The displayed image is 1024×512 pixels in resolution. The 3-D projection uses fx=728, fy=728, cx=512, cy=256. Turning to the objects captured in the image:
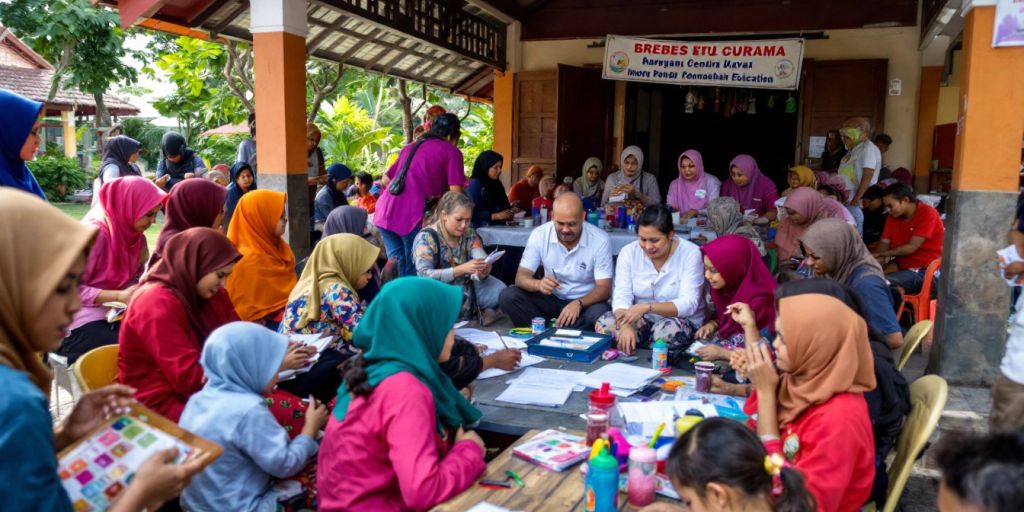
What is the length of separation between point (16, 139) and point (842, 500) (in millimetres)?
3999

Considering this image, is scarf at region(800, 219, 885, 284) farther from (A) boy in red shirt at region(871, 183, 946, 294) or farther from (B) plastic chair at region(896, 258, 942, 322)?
(A) boy in red shirt at region(871, 183, 946, 294)

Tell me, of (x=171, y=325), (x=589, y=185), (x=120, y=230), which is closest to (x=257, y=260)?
(x=120, y=230)

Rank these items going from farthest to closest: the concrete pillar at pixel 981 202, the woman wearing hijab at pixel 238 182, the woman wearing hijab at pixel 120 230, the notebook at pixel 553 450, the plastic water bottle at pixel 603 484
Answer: the woman wearing hijab at pixel 238 182
the concrete pillar at pixel 981 202
the woman wearing hijab at pixel 120 230
the notebook at pixel 553 450
the plastic water bottle at pixel 603 484

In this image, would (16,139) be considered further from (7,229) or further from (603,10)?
(603,10)

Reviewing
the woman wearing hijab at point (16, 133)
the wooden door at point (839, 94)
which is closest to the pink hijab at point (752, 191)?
the wooden door at point (839, 94)

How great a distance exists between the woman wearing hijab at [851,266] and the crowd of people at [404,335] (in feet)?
0.03

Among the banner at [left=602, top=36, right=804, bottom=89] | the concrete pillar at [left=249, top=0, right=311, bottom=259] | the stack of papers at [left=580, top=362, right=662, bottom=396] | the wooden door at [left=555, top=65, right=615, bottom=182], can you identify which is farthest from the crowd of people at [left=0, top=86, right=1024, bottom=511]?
the wooden door at [left=555, top=65, right=615, bottom=182]

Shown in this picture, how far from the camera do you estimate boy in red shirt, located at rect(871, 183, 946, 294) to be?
19.8ft

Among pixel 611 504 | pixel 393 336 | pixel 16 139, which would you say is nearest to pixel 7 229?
pixel 393 336

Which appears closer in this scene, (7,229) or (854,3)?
(7,229)

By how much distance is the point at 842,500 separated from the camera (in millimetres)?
2170

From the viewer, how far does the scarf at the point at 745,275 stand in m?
3.75

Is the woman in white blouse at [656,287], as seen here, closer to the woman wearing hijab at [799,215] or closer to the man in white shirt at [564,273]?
the man in white shirt at [564,273]

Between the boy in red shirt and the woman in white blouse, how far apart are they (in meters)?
2.63
